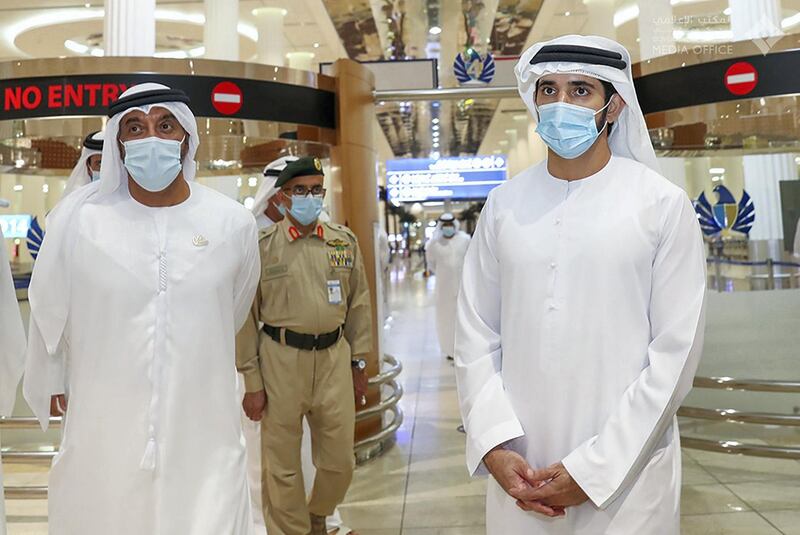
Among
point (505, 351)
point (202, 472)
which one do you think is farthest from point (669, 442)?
point (202, 472)

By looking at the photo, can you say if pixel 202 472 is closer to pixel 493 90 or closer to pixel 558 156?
pixel 558 156

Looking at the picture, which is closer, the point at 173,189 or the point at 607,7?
the point at 173,189

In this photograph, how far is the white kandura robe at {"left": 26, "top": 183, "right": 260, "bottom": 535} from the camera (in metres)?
2.02

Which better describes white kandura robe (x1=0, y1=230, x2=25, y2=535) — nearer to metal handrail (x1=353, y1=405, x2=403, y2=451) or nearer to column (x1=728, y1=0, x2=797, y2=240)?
metal handrail (x1=353, y1=405, x2=403, y2=451)

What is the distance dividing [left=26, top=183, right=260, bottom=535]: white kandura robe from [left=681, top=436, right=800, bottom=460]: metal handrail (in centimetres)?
328

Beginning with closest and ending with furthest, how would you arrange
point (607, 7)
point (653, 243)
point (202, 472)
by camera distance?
point (653, 243) → point (202, 472) → point (607, 7)

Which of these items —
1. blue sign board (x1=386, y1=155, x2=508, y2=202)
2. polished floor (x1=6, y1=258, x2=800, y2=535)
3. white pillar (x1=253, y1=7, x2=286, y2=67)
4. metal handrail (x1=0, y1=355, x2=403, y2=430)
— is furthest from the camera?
blue sign board (x1=386, y1=155, x2=508, y2=202)

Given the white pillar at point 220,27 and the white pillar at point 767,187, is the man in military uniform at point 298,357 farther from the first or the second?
the white pillar at point 220,27

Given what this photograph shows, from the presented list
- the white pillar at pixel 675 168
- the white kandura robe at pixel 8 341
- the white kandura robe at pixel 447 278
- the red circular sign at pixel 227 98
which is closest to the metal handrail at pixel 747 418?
the white pillar at pixel 675 168

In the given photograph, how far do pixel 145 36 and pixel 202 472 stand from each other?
383cm

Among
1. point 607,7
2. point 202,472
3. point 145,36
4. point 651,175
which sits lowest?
point 202,472

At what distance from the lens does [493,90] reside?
16.5 feet

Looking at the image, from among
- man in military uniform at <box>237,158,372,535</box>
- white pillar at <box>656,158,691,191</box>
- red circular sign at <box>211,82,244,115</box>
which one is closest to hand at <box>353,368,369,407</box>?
man in military uniform at <box>237,158,372,535</box>

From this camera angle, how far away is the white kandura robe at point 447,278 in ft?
29.3
